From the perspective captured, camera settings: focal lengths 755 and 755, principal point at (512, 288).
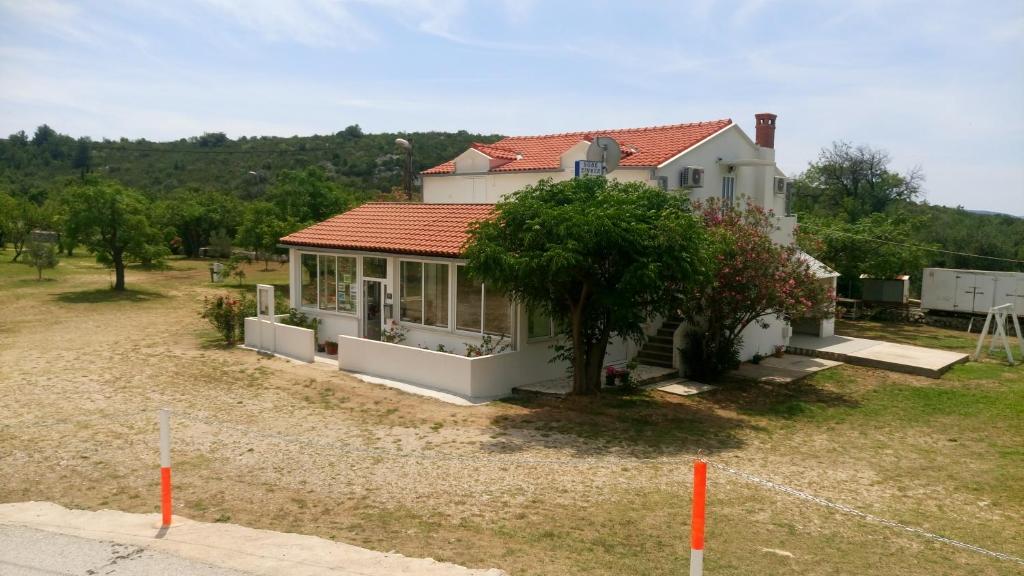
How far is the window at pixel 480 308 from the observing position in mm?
16891

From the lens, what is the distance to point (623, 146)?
70.5 ft

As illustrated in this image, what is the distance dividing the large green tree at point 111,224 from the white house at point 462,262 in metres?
13.5

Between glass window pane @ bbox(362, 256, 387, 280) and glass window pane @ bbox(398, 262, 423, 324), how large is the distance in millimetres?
699

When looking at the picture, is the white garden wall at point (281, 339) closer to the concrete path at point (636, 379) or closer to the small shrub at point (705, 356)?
the concrete path at point (636, 379)

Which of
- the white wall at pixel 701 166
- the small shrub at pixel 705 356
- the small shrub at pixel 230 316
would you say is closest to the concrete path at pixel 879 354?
the white wall at pixel 701 166

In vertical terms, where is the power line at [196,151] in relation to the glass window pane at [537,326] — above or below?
above

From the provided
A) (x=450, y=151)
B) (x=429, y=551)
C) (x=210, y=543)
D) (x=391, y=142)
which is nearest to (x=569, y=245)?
(x=429, y=551)

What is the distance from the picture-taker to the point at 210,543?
7.26 metres

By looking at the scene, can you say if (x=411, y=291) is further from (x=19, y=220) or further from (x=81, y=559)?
(x=19, y=220)

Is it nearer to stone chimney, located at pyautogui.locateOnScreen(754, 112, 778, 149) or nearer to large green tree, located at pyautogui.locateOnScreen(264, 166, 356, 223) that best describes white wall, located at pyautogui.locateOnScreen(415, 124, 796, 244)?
stone chimney, located at pyautogui.locateOnScreen(754, 112, 778, 149)

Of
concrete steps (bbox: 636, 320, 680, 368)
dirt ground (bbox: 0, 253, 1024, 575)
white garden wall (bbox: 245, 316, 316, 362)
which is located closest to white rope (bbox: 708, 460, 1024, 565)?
dirt ground (bbox: 0, 253, 1024, 575)

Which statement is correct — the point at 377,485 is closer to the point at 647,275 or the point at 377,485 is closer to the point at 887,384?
the point at 647,275

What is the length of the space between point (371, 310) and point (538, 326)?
16.8 ft

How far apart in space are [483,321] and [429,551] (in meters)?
9.99
